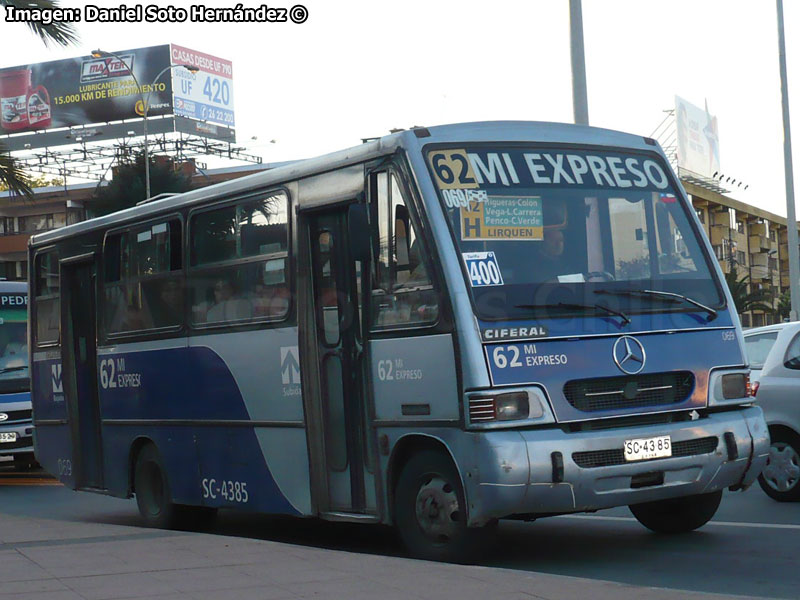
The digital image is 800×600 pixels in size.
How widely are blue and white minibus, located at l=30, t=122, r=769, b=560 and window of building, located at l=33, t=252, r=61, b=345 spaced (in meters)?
3.82

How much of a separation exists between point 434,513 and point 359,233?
193 cm

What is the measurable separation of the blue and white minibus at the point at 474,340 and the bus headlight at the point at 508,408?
0.04 ft

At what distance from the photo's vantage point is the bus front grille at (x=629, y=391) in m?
8.57

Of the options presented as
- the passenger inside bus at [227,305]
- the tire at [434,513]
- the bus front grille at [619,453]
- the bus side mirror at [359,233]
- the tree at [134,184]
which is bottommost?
the tire at [434,513]

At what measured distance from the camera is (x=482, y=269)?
28.4 feet

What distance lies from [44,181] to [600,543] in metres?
101

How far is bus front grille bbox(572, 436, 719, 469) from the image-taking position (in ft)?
27.5

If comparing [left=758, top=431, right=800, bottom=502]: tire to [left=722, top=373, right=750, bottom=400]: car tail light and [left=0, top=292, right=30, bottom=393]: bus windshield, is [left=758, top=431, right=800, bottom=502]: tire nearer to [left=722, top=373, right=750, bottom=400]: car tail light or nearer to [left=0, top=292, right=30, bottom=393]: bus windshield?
[left=722, top=373, right=750, bottom=400]: car tail light

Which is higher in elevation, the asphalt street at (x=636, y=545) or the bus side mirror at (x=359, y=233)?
the bus side mirror at (x=359, y=233)

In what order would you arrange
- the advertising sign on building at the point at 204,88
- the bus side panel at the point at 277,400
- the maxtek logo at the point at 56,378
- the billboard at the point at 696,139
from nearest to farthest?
the bus side panel at the point at 277,400 < the maxtek logo at the point at 56,378 < the advertising sign on building at the point at 204,88 < the billboard at the point at 696,139

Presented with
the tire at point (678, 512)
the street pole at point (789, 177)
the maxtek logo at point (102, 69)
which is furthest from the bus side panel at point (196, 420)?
the maxtek logo at point (102, 69)

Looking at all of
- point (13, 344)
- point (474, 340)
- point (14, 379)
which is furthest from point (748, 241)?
point (474, 340)

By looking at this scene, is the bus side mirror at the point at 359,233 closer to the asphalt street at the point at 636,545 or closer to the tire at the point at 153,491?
the asphalt street at the point at 636,545

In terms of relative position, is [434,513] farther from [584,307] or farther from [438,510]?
[584,307]
